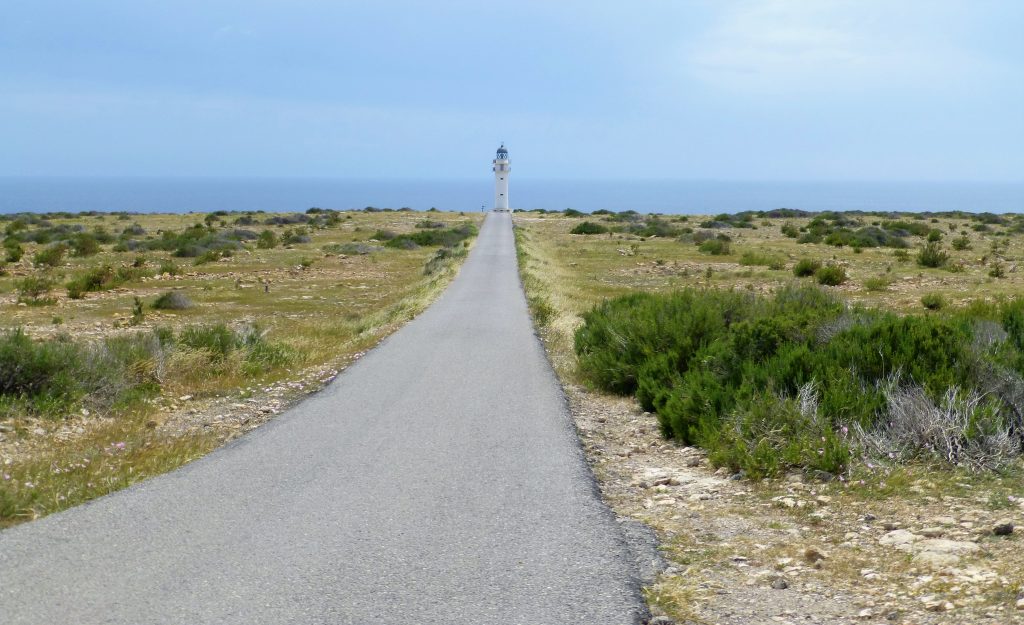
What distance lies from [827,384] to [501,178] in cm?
9007

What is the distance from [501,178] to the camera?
318 ft

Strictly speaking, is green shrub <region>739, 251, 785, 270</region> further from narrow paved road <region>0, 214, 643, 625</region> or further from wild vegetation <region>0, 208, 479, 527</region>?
narrow paved road <region>0, 214, 643, 625</region>

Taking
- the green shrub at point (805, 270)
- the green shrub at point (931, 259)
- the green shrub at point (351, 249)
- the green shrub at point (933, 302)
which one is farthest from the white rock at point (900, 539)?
the green shrub at point (351, 249)

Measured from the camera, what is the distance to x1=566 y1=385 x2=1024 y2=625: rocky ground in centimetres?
462

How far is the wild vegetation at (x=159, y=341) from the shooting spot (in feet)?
27.4

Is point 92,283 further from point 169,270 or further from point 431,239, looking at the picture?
point 431,239

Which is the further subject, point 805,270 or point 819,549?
point 805,270

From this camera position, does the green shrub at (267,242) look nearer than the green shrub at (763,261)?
No

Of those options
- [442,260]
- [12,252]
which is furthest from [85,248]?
[442,260]

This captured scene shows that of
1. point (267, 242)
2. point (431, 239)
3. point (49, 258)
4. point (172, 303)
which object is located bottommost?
point (172, 303)

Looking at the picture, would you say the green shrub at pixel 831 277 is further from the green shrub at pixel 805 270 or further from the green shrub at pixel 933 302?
the green shrub at pixel 933 302

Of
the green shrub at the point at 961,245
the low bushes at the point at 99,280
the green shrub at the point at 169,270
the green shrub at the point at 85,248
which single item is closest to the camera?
the low bushes at the point at 99,280

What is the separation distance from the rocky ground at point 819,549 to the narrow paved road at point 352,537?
1.37ft

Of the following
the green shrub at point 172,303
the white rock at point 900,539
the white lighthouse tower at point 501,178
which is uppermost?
the white lighthouse tower at point 501,178
